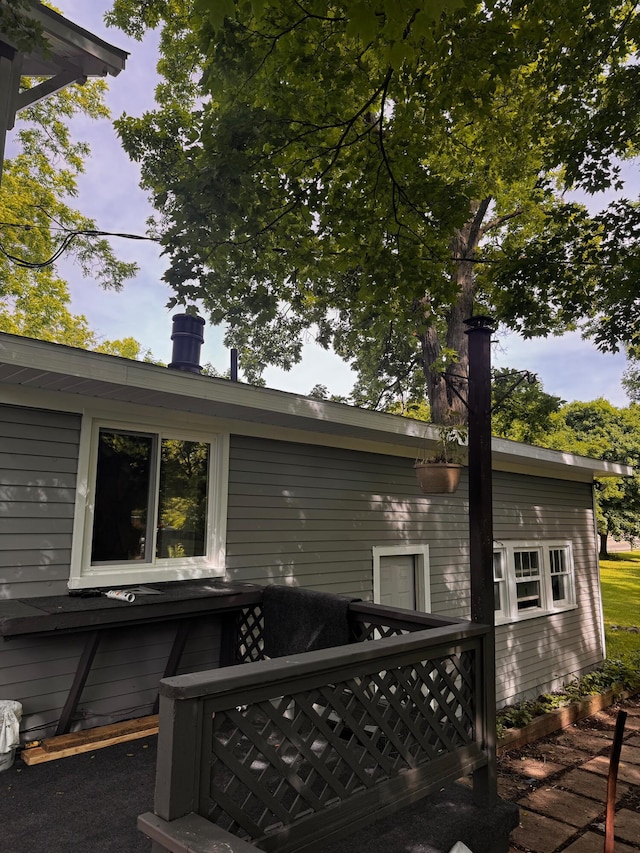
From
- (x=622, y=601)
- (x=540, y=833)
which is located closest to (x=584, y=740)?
(x=540, y=833)

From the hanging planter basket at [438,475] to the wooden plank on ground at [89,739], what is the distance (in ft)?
9.17

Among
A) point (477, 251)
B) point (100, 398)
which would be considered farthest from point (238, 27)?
point (477, 251)

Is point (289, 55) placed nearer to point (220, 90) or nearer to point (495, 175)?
point (220, 90)

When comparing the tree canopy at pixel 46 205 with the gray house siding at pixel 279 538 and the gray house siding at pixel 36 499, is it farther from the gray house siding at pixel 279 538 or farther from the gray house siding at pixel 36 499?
the gray house siding at pixel 36 499

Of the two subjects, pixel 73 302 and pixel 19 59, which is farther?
pixel 73 302

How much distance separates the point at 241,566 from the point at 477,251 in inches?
435

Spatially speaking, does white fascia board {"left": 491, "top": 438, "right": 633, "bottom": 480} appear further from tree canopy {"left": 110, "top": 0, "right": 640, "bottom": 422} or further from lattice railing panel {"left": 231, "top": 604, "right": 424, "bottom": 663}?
lattice railing panel {"left": 231, "top": 604, "right": 424, "bottom": 663}

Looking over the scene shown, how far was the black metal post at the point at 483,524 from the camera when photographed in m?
3.07

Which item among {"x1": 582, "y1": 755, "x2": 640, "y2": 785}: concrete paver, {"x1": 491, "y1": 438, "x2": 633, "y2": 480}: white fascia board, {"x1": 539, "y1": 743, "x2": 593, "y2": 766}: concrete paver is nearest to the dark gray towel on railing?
{"x1": 491, "y1": 438, "x2": 633, "y2": 480}: white fascia board

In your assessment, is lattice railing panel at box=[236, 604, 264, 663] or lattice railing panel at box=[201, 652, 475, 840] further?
lattice railing panel at box=[236, 604, 264, 663]

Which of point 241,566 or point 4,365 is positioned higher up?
point 4,365

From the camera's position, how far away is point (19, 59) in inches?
148

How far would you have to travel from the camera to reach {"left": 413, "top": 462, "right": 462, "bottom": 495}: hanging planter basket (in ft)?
15.3

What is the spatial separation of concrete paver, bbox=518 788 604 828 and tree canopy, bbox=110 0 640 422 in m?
3.64
